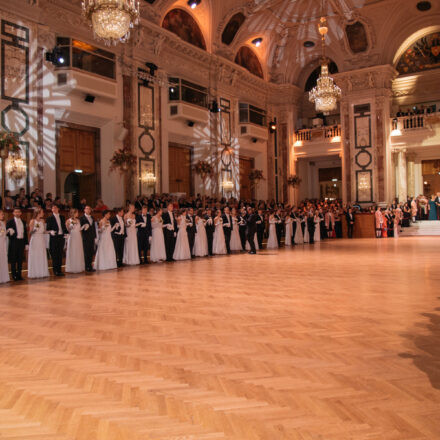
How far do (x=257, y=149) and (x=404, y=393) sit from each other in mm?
21455

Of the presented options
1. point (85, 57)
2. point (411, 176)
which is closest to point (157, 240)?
point (85, 57)

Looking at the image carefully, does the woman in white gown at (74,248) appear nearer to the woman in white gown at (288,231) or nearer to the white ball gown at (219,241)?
the white ball gown at (219,241)

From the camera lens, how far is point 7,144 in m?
11.5

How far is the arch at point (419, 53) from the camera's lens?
23.2m

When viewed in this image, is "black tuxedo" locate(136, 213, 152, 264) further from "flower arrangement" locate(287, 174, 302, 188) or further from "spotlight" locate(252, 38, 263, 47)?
"spotlight" locate(252, 38, 263, 47)

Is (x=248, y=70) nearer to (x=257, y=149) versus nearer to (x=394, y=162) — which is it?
(x=257, y=149)

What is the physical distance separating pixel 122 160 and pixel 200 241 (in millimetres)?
4512

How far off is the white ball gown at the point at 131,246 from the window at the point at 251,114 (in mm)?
12419

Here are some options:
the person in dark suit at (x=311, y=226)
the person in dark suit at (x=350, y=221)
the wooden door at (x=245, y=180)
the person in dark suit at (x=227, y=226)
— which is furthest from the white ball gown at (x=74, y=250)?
the person in dark suit at (x=350, y=221)

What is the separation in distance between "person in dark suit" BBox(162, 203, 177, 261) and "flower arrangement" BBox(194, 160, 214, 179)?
7346mm

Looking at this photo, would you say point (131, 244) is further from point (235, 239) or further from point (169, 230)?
point (235, 239)

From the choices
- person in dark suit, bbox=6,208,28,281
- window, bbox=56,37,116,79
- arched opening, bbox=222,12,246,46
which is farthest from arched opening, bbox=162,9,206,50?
person in dark suit, bbox=6,208,28,281

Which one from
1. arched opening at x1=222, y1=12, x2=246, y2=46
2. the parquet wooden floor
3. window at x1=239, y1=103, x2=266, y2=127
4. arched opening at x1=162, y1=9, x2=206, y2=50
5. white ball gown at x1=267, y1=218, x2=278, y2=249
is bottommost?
the parquet wooden floor

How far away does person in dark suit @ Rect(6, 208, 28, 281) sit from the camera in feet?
28.9
